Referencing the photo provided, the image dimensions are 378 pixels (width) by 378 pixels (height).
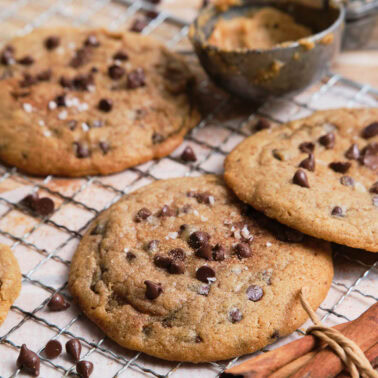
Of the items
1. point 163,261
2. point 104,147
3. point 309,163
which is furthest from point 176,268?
point 104,147

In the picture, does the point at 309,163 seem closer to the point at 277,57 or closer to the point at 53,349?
the point at 277,57

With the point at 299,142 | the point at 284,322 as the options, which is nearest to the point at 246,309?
the point at 284,322

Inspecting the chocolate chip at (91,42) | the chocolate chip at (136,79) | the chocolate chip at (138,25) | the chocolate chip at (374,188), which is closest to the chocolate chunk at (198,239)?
the chocolate chip at (374,188)

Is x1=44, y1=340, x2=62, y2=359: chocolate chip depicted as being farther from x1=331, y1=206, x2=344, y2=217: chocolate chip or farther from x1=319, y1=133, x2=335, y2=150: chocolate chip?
x1=319, y1=133, x2=335, y2=150: chocolate chip

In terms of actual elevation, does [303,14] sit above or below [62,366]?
above

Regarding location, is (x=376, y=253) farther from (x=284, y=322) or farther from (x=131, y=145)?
(x=131, y=145)

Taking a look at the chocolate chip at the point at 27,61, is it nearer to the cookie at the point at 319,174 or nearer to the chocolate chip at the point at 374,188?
the cookie at the point at 319,174

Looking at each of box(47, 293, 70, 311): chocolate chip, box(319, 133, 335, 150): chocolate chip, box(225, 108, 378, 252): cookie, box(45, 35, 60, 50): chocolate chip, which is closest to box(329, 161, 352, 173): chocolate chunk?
box(225, 108, 378, 252): cookie
